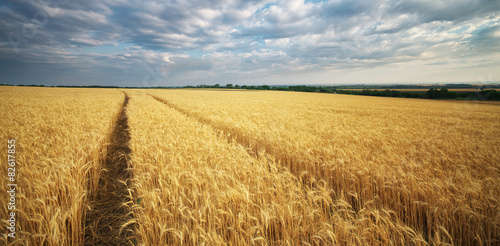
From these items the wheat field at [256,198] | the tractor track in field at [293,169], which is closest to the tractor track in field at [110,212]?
the wheat field at [256,198]

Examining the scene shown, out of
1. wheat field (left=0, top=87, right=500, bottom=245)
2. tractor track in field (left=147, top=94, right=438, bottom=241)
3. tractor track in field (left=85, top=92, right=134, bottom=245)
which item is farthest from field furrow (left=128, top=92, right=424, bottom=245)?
tractor track in field (left=147, top=94, right=438, bottom=241)

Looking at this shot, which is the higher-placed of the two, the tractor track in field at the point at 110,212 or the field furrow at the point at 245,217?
the field furrow at the point at 245,217

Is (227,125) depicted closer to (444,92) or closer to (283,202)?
(283,202)

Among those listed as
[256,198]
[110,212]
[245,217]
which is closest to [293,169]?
[256,198]

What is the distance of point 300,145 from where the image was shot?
5551 millimetres

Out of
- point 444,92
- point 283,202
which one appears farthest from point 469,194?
point 444,92

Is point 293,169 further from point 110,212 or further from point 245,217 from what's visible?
point 110,212

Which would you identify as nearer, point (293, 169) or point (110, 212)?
point (110, 212)

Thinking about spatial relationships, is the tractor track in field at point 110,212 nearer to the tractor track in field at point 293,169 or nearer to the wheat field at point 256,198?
the wheat field at point 256,198

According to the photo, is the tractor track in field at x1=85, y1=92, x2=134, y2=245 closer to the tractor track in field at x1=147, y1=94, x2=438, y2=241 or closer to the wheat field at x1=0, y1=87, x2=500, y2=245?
the wheat field at x1=0, y1=87, x2=500, y2=245

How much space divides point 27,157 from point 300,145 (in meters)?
6.70

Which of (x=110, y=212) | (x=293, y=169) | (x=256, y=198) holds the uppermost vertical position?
(x=256, y=198)

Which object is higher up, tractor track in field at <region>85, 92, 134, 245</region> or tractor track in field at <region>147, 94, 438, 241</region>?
tractor track in field at <region>147, 94, 438, 241</region>

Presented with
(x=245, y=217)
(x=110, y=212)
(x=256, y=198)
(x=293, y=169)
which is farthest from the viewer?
(x=293, y=169)
